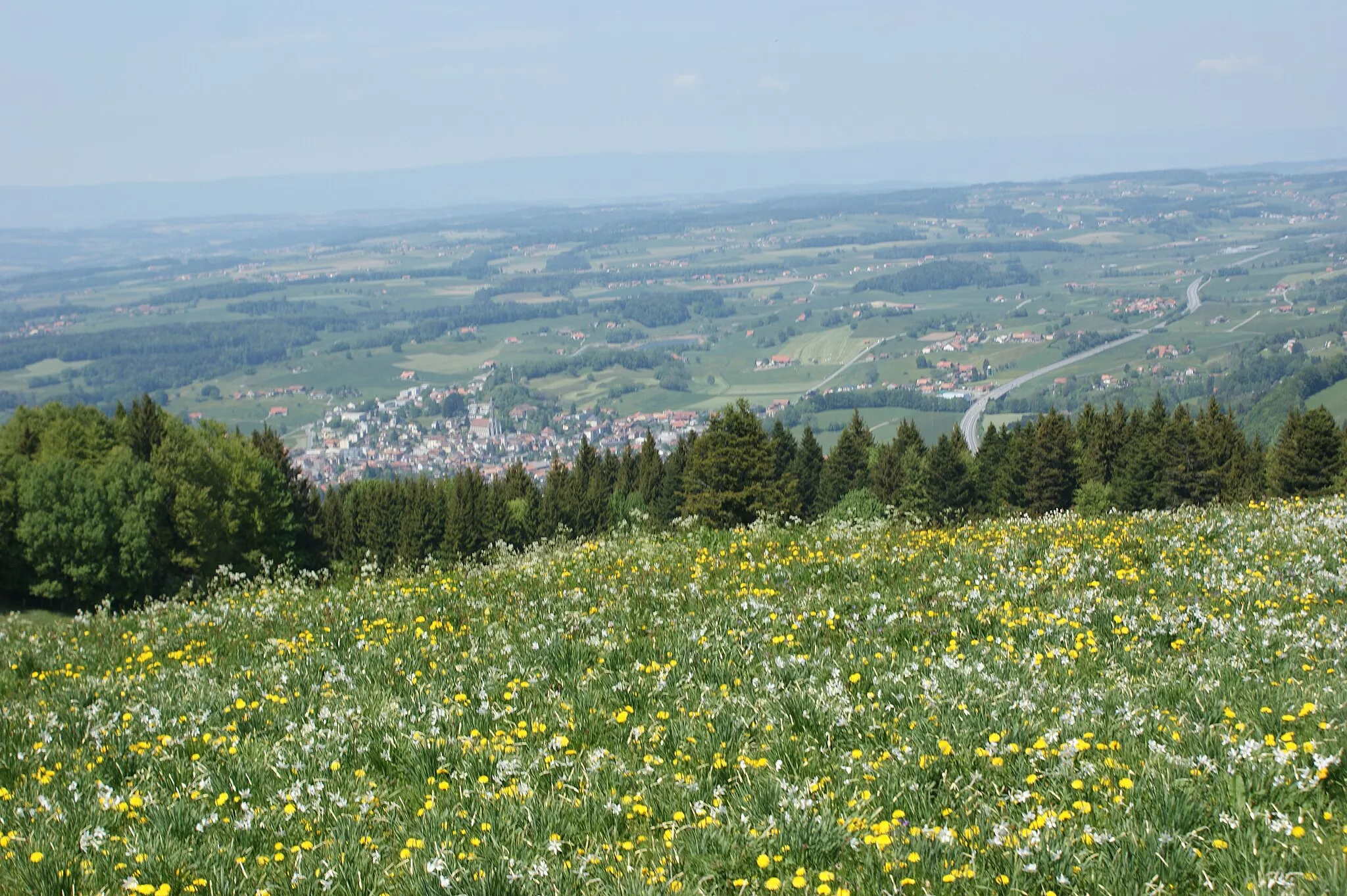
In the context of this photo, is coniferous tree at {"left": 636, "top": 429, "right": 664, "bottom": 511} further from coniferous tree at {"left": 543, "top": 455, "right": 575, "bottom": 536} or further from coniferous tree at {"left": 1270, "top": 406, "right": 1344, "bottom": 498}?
coniferous tree at {"left": 1270, "top": 406, "right": 1344, "bottom": 498}

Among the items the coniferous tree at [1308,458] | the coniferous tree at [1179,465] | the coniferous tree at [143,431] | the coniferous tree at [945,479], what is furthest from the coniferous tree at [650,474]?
the coniferous tree at [1308,458]

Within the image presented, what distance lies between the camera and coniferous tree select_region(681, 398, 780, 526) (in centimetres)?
4338

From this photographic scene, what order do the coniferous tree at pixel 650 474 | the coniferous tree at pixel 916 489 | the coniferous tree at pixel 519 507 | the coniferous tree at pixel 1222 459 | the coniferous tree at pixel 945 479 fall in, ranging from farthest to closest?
the coniferous tree at pixel 650 474
the coniferous tree at pixel 519 507
the coniferous tree at pixel 945 479
the coniferous tree at pixel 916 489
the coniferous tree at pixel 1222 459

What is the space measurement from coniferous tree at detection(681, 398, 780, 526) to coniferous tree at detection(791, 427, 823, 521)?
1089 inches

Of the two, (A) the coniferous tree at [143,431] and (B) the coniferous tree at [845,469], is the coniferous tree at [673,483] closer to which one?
(B) the coniferous tree at [845,469]

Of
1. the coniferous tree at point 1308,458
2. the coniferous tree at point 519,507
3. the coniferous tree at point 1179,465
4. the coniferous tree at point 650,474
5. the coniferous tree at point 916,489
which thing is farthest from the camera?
the coniferous tree at point 650,474

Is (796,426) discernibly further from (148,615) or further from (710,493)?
(148,615)

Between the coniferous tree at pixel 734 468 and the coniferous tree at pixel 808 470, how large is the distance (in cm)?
2766

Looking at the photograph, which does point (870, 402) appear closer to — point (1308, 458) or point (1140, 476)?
point (1140, 476)

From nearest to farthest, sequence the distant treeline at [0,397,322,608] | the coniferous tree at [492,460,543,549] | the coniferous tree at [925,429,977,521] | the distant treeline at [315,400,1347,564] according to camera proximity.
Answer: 1. the distant treeline at [0,397,322,608]
2. the distant treeline at [315,400,1347,564]
3. the coniferous tree at [925,429,977,521]
4. the coniferous tree at [492,460,543,549]

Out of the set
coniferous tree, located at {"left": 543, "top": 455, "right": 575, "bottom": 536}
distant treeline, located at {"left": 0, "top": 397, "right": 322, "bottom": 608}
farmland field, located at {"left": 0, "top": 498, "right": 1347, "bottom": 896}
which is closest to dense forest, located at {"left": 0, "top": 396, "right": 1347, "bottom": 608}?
distant treeline, located at {"left": 0, "top": 397, "right": 322, "bottom": 608}

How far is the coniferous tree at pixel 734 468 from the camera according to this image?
43.4 meters

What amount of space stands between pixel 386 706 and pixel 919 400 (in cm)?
17084

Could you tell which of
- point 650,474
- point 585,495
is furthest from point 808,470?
point 585,495
